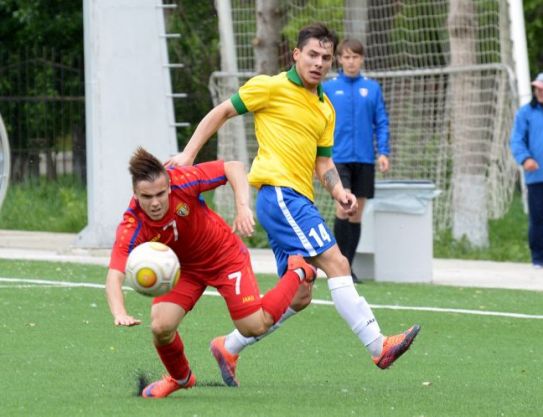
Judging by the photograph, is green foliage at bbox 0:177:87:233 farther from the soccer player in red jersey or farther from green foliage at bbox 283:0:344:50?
the soccer player in red jersey

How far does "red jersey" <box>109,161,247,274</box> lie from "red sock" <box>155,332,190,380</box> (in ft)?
1.48

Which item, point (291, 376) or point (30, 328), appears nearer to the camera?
point (291, 376)

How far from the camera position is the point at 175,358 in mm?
7781

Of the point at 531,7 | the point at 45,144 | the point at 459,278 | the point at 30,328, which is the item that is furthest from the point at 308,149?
the point at 531,7

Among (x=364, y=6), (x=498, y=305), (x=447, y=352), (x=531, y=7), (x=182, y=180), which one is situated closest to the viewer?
(x=182, y=180)

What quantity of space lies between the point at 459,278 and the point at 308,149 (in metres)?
6.07

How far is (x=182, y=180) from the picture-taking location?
7.64 m

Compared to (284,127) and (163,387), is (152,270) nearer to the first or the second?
(163,387)

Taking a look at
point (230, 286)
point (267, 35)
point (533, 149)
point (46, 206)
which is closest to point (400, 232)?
point (533, 149)

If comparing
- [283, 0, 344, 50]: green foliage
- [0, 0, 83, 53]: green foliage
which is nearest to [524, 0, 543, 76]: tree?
[283, 0, 344, 50]: green foliage

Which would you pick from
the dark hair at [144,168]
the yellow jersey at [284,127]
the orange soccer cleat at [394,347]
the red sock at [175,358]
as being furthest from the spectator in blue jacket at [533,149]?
the dark hair at [144,168]

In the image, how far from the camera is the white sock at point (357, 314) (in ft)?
27.2

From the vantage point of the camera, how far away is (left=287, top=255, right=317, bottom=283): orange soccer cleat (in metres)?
8.27

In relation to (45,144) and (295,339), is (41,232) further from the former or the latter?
(295,339)
